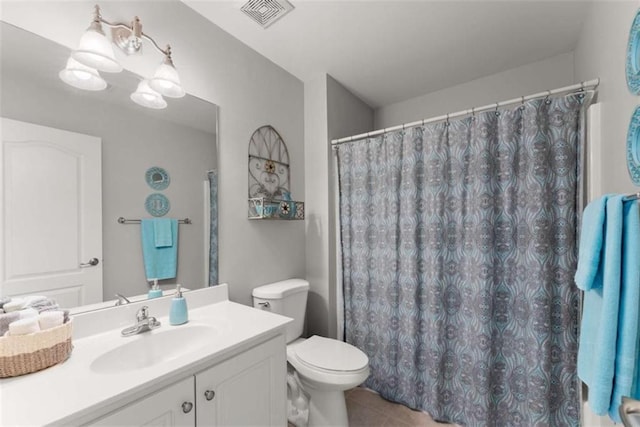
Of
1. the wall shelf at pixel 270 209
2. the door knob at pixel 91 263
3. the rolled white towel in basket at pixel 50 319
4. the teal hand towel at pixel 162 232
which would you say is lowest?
the rolled white towel in basket at pixel 50 319

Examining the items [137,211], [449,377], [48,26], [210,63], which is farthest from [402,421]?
[48,26]

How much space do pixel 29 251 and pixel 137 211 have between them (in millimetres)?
379

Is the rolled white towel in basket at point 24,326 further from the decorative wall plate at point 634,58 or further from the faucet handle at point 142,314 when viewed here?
the decorative wall plate at point 634,58

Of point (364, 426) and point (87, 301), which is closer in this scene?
point (87, 301)

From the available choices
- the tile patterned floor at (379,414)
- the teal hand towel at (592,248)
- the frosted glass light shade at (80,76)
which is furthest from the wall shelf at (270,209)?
the teal hand towel at (592,248)

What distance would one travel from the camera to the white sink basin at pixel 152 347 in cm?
99

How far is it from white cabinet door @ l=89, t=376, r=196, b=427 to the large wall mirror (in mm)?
588

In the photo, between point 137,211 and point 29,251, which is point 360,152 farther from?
point 29,251

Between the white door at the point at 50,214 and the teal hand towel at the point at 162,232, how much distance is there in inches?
8.7

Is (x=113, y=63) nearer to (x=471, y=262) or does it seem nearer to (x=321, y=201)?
(x=321, y=201)

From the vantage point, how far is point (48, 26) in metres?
1.05

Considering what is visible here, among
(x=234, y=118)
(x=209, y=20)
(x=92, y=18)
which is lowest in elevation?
(x=234, y=118)

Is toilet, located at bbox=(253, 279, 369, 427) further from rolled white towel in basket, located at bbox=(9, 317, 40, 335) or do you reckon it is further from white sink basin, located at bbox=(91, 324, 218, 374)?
rolled white towel in basket, located at bbox=(9, 317, 40, 335)

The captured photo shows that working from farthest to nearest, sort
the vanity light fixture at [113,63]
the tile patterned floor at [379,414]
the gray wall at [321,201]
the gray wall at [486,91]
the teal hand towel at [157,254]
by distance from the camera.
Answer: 1. the gray wall at [321,201]
2. the gray wall at [486,91]
3. the tile patterned floor at [379,414]
4. the teal hand towel at [157,254]
5. the vanity light fixture at [113,63]
